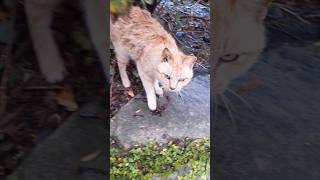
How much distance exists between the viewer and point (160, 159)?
1.71 m

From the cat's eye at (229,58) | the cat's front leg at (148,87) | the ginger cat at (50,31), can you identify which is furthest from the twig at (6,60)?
the cat's eye at (229,58)

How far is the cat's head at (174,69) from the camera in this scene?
5.43ft

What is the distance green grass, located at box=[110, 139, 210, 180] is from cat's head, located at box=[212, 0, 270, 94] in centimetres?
19

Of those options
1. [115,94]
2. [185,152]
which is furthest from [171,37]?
[185,152]

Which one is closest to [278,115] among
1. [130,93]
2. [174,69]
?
[174,69]

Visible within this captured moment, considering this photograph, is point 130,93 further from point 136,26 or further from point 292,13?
point 292,13

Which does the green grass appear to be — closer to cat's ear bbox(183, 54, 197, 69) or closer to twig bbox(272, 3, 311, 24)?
cat's ear bbox(183, 54, 197, 69)

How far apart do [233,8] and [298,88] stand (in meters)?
0.35

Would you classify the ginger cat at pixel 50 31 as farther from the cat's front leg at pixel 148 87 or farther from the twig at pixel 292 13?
the twig at pixel 292 13

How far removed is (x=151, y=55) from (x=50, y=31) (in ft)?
1.02

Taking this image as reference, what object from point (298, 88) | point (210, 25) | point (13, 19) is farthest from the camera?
point (298, 88)

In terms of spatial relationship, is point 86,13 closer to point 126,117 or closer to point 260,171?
Answer: point 126,117

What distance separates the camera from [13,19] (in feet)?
5.04

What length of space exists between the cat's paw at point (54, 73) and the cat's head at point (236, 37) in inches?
17.9
